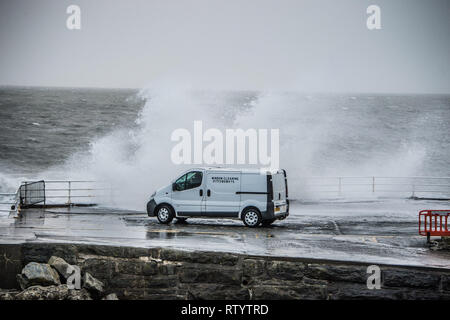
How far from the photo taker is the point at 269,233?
17984 millimetres

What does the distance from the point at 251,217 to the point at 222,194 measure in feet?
3.77

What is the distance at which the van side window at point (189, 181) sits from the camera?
19.7 meters

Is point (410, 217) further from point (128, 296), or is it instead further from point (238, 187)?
point (128, 296)

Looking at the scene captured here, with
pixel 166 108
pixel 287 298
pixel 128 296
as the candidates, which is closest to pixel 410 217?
pixel 287 298

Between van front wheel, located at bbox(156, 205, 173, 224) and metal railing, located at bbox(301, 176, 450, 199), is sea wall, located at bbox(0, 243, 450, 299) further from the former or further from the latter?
metal railing, located at bbox(301, 176, 450, 199)

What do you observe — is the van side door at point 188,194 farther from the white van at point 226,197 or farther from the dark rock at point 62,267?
the dark rock at point 62,267

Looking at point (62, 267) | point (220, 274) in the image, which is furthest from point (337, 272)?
point (62, 267)

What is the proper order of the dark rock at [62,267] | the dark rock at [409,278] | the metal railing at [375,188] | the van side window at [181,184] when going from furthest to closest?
1. the metal railing at [375,188]
2. the van side window at [181,184]
3. the dark rock at [62,267]
4. the dark rock at [409,278]

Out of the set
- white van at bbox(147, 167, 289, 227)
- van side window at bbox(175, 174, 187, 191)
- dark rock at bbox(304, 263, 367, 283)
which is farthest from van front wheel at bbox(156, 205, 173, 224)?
dark rock at bbox(304, 263, 367, 283)

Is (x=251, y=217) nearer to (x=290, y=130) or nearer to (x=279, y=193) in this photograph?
(x=279, y=193)

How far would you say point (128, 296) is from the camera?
563 inches

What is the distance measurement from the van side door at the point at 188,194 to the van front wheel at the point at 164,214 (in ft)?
0.94

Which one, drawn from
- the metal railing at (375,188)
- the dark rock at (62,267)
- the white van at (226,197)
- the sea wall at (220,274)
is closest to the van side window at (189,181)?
the white van at (226,197)

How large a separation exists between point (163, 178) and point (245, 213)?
17605 mm
